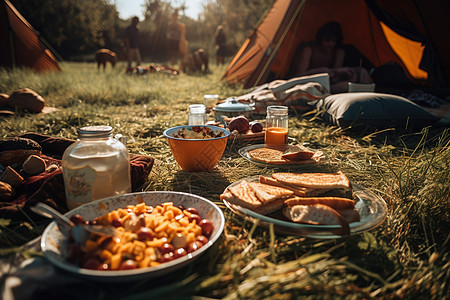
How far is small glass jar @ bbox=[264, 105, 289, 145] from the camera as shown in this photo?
2.43m

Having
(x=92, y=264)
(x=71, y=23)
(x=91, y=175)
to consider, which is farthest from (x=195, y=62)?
(x=71, y=23)

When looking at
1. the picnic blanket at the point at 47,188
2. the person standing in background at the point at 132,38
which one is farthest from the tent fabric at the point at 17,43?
the picnic blanket at the point at 47,188

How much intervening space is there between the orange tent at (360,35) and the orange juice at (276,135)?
4001 millimetres

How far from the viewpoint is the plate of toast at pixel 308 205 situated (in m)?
1.20

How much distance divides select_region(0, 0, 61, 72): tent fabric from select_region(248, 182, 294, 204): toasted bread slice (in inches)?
315

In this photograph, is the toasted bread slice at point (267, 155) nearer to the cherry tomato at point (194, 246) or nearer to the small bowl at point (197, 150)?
the small bowl at point (197, 150)

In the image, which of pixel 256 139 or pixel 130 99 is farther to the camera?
pixel 130 99

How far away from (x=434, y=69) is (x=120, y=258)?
7.35m

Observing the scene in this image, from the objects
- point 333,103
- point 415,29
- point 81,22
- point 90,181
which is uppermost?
point 81,22

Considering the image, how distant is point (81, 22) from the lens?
2406cm

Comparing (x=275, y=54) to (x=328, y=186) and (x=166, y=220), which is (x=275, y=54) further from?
(x=166, y=220)

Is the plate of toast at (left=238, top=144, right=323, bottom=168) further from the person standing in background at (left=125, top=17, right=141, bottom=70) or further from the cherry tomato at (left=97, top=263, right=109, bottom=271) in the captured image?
the person standing in background at (left=125, top=17, right=141, bottom=70)

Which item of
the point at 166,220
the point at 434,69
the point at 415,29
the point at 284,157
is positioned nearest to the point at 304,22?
the point at 415,29

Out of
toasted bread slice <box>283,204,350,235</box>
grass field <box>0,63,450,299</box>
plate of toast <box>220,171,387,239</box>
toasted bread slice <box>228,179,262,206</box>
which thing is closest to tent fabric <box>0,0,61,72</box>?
grass field <box>0,63,450,299</box>
